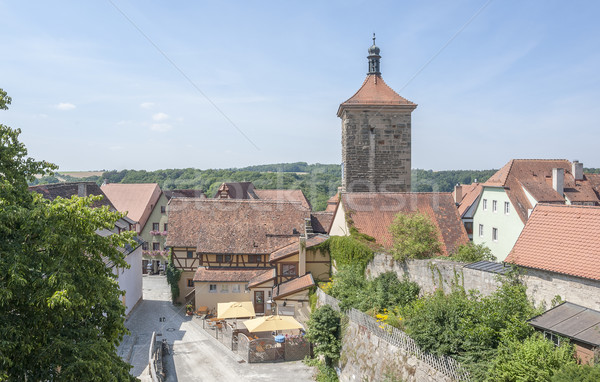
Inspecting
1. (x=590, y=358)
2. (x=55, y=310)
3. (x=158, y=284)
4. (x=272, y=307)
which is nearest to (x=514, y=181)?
(x=272, y=307)

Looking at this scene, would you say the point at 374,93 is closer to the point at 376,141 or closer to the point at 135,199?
the point at 376,141

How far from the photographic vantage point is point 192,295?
26000 millimetres

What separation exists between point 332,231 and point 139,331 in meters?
10.3

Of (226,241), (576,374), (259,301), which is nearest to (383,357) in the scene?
(576,374)

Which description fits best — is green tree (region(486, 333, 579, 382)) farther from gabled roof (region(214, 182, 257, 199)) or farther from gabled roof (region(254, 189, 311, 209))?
gabled roof (region(214, 182, 257, 199))

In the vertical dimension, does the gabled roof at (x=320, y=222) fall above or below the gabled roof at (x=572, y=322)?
above

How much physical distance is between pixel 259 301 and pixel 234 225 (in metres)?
5.59

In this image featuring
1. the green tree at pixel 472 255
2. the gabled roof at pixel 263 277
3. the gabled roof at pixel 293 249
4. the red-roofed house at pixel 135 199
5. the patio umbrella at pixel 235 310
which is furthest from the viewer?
the red-roofed house at pixel 135 199

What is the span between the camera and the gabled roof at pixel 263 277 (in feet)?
73.1

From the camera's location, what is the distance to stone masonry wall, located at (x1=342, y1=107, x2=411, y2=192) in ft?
67.9

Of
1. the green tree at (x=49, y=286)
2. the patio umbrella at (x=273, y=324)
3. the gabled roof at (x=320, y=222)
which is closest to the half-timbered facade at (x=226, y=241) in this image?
the gabled roof at (x=320, y=222)

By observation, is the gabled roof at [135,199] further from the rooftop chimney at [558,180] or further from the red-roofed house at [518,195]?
the rooftop chimney at [558,180]

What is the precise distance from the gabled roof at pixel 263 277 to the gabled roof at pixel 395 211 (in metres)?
5.61

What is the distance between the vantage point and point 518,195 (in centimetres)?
2722
